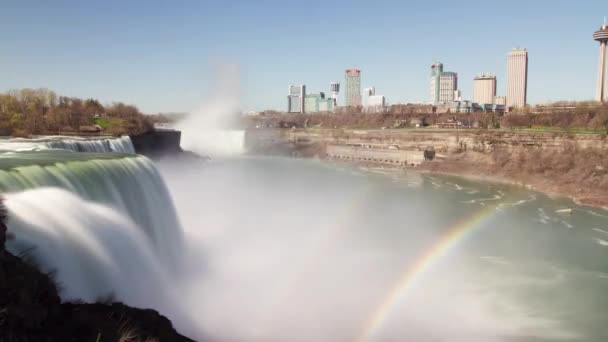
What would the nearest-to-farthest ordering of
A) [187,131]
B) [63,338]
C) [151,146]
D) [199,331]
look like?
[63,338] → [199,331] → [151,146] → [187,131]

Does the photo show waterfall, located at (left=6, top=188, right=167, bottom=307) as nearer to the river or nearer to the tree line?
the river

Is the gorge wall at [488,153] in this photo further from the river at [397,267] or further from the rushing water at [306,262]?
the rushing water at [306,262]

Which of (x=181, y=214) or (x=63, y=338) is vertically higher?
(x=63, y=338)

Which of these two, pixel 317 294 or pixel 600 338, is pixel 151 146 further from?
pixel 600 338

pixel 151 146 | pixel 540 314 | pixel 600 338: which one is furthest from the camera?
pixel 151 146

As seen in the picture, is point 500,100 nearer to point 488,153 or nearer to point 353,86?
point 353,86

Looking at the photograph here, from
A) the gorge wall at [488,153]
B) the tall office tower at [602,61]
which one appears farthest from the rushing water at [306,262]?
the tall office tower at [602,61]

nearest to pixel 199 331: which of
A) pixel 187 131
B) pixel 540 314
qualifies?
pixel 540 314

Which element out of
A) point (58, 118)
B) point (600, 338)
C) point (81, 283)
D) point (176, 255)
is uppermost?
point (58, 118)
